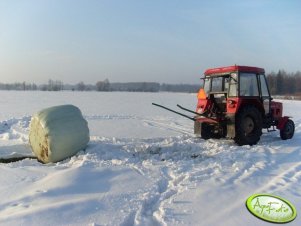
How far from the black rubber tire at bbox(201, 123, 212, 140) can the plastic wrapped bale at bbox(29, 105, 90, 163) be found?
3.76m

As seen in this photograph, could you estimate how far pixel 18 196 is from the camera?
500 centimetres

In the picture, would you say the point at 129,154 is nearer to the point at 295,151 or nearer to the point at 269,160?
the point at 269,160

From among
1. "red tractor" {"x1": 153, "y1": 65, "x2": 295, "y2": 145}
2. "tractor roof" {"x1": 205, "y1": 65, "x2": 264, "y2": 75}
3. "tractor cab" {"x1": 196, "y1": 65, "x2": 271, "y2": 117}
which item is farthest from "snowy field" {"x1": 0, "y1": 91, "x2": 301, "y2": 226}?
"tractor roof" {"x1": 205, "y1": 65, "x2": 264, "y2": 75}

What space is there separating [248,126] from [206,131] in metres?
1.21

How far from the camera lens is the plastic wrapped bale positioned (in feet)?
23.6

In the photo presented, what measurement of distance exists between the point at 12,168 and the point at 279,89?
78725mm

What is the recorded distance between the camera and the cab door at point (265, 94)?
402 inches

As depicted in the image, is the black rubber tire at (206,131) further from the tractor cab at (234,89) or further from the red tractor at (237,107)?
the tractor cab at (234,89)

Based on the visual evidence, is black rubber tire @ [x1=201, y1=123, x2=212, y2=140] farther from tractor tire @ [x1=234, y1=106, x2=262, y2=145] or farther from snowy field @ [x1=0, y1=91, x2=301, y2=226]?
snowy field @ [x1=0, y1=91, x2=301, y2=226]

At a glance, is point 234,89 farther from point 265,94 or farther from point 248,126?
point 265,94

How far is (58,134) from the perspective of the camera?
7.23m

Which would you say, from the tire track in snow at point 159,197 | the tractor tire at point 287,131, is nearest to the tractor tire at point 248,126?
the tractor tire at point 287,131

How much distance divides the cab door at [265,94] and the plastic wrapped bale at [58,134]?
17.1ft

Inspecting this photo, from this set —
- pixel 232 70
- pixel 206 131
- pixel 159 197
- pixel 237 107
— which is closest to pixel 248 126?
pixel 237 107
